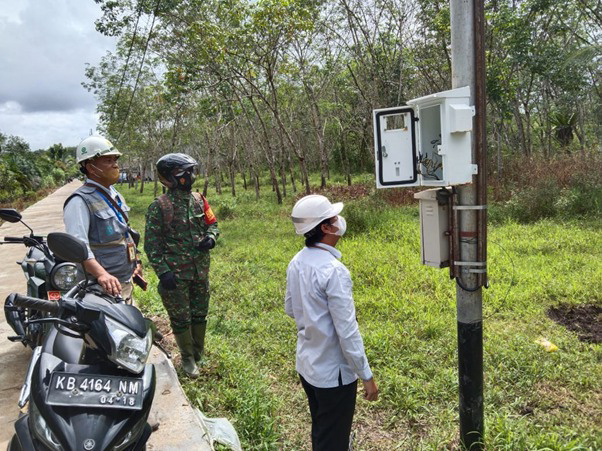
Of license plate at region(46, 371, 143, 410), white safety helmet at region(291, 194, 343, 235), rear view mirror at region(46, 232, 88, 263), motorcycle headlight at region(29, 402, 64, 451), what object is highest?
white safety helmet at region(291, 194, 343, 235)

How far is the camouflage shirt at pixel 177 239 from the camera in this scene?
3.42 meters

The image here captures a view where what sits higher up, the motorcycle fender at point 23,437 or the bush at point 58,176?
the bush at point 58,176

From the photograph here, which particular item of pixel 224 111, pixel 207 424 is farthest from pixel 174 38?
pixel 207 424

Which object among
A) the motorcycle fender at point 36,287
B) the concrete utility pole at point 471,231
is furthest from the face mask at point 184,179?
the concrete utility pole at point 471,231

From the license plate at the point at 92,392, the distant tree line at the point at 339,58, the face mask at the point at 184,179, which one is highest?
the distant tree line at the point at 339,58

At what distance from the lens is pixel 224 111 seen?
16594 mm

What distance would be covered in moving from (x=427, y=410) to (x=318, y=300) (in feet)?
4.94

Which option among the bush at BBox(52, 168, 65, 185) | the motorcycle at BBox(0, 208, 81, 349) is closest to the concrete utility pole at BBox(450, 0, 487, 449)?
the motorcycle at BBox(0, 208, 81, 349)

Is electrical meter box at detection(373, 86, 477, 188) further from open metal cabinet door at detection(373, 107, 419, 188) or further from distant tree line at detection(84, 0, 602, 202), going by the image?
distant tree line at detection(84, 0, 602, 202)

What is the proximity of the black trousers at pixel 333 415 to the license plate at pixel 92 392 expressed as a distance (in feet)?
2.83

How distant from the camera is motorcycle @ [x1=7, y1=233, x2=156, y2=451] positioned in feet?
5.37

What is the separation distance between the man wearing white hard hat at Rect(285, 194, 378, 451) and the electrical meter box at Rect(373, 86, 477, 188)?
39 centimetres

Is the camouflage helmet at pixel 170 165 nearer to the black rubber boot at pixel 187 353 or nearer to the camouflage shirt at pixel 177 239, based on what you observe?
the camouflage shirt at pixel 177 239

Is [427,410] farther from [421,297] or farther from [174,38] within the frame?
[174,38]
